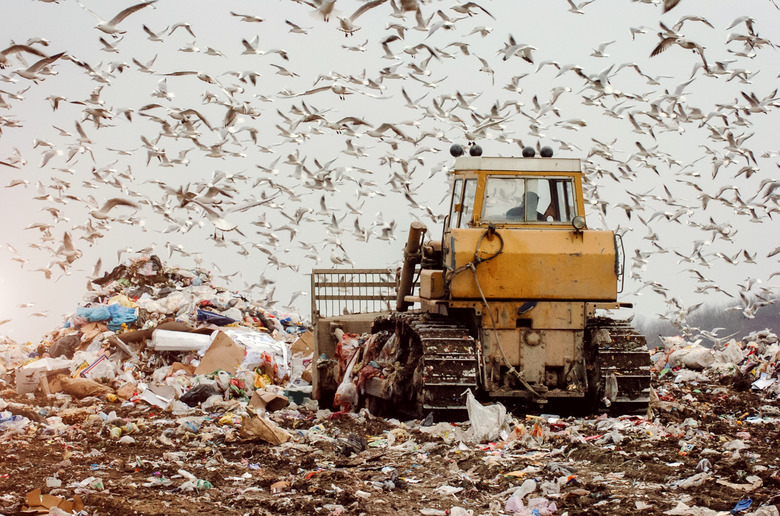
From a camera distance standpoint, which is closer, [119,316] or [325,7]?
[325,7]

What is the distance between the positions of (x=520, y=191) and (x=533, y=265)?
30.6 inches

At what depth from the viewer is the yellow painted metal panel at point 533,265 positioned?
7.86 metres

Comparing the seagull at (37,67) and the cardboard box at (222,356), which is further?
the cardboard box at (222,356)

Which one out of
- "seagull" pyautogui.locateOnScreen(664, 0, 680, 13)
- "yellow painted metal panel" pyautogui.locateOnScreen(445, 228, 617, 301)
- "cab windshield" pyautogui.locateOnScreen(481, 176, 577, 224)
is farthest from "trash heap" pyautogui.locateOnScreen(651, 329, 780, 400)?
"seagull" pyautogui.locateOnScreen(664, 0, 680, 13)

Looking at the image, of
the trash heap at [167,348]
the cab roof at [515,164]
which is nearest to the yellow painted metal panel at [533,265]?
the cab roof at [515,164]

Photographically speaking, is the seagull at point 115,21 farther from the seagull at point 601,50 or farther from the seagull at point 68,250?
the seagull at point 601,50

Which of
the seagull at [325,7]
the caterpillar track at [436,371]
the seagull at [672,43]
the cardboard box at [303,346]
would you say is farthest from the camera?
the cardboard box at [303,346]

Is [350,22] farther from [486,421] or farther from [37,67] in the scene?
[486,421]

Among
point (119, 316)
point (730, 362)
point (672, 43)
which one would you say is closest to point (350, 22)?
point (672, 43)

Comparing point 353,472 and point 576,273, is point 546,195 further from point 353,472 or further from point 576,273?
point 353,472

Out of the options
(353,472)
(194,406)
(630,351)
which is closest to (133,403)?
(194,406)

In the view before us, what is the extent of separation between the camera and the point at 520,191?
828 centimetres

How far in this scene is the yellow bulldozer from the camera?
776 centimetres

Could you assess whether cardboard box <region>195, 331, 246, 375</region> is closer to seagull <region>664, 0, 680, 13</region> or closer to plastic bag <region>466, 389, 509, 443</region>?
plastic bag <region>466, 389, 509, 443</region>
